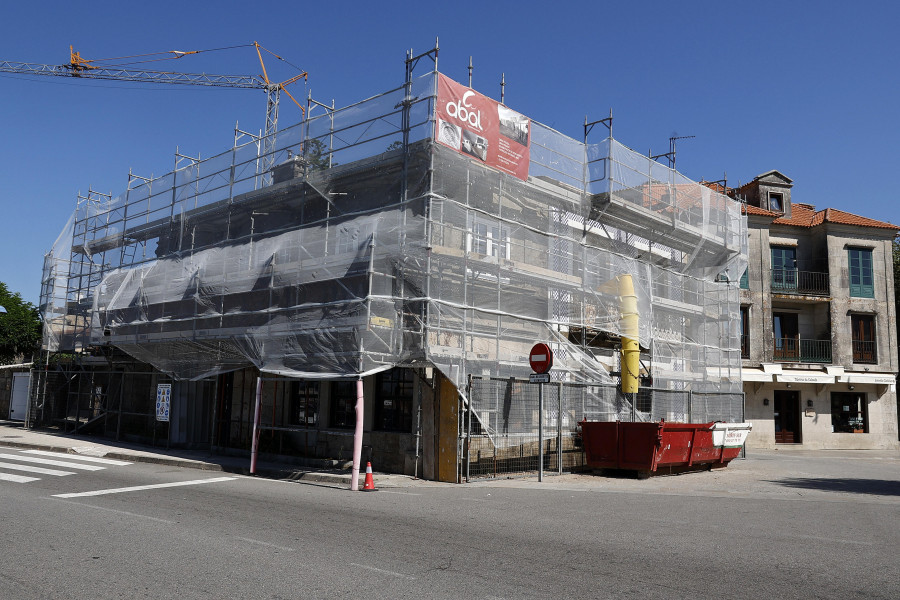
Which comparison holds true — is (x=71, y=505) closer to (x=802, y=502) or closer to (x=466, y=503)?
(x=466, y=503)

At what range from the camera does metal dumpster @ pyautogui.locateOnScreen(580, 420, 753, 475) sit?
48.9ft

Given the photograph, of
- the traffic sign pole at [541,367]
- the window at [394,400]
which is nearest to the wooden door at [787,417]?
the traffic sign pole at [541,367]

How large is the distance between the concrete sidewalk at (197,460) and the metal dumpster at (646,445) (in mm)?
4227

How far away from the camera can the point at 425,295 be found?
14.1m

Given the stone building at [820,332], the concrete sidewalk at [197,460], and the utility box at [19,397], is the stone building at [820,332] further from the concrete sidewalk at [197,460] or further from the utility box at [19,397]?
the utility box at [19,397]

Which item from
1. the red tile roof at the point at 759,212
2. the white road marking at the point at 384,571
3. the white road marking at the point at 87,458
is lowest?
the white road marking at the point at 87,458

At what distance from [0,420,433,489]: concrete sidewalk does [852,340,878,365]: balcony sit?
82.1 ft

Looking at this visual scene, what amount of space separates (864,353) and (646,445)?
21.3m

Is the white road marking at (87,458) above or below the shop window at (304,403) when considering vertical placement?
below

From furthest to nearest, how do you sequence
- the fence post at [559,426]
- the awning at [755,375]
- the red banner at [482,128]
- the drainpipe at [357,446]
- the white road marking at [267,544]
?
the awning at [755,375] < the fence post at [559,426] < the red banner at [482,128] < the drainpipe at [357,446] < the white road marking at [267,544]

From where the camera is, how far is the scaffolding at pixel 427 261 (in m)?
14.4

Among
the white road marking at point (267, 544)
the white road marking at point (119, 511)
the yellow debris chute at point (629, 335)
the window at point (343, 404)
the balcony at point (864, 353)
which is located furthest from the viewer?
the balcony at point (864, 353)

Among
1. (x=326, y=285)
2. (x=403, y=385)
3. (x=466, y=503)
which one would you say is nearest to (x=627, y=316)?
(x=403, y=385)

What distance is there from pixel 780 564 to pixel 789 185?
31.2 meters
